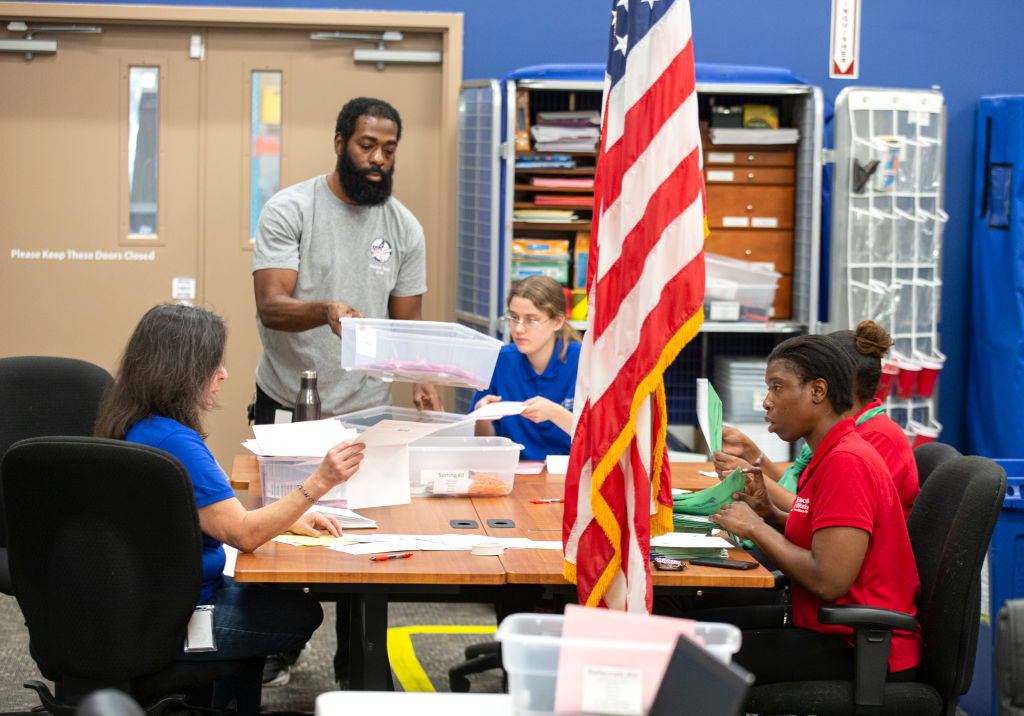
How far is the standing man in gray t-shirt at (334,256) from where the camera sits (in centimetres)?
406

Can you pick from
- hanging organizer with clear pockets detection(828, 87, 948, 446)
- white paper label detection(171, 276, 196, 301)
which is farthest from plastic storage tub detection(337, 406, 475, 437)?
hanging organizer with clear pockets detection(828, 87, 948, 446)

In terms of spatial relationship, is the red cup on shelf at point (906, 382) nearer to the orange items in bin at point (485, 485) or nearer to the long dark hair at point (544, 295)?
the long dark hair at point (544, 295)

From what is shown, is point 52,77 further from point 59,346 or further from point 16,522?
point 16,522

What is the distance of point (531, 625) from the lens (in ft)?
5.06

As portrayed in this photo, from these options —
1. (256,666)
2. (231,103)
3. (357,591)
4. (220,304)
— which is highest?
(231,103)

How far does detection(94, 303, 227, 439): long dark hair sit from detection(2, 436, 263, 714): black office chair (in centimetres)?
24

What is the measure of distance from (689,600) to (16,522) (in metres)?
1.76

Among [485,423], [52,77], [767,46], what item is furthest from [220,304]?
[767,46]

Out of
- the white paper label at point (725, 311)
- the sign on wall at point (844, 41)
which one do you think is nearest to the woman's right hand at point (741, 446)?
the white paper label at point (725, 311)

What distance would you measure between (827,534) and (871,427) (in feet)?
1.84

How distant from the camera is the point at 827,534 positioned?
2.45 m

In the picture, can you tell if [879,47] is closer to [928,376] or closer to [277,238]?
[928,376]

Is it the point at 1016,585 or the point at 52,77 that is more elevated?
the point at 52,77

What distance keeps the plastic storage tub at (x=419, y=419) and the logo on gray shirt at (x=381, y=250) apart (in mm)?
742
